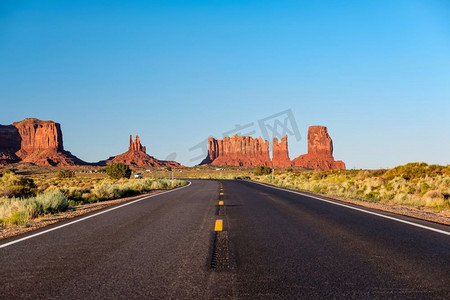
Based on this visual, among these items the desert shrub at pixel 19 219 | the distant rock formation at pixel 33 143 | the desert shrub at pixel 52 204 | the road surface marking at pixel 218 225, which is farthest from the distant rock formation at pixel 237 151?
the road surface marking at pixel 218 225

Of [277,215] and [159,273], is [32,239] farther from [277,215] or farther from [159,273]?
[277,215]

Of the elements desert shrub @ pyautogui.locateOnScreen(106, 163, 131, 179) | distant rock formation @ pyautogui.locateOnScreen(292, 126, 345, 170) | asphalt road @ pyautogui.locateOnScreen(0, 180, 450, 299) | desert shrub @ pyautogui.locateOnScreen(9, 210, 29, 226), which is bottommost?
asphalt road @ pyautogui.locateOnScreen(0, 180, 450, 299)

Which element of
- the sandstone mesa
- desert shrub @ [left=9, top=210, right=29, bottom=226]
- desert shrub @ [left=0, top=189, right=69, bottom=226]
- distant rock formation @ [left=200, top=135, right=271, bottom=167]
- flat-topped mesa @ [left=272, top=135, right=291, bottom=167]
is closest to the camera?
desert shrub @ [left=9, top=210, right=29, bottom=226]

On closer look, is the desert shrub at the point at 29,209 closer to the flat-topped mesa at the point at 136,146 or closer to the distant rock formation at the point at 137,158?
the distant rock formation at the point at 137,158

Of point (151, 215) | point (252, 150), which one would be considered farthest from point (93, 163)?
point (151, 215)

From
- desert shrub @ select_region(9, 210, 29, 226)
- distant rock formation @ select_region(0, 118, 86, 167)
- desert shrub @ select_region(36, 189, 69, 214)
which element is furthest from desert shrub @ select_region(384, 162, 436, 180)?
distant rock formation @ select_region(0, 118, 86, 167)

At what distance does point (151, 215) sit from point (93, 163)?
14733 cm

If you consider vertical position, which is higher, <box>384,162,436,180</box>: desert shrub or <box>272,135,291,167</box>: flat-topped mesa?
<box>272,135,291,167</box>: flat-topped mesa

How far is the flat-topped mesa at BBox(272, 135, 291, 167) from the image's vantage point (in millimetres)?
168000

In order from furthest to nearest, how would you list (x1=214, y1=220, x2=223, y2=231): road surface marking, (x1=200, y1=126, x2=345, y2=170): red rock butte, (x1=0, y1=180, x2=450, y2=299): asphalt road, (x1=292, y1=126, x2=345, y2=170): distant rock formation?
(x1=200, y1=126, x2=345, y2=170): red rock butte < (x1=292, y1=126, x2=345, y2=170): distant rock formation < (x1=214, y1=220, x2=223, y2=231): road surface marking < (x1=0, y1=180, x2=450, y2=299): asphalt road

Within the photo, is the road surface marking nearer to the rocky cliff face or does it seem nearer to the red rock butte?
the red rock butte

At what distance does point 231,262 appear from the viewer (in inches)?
213

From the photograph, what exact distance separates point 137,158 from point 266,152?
61.9 metres

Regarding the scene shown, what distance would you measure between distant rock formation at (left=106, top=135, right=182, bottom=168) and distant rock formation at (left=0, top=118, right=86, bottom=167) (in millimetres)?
16793
